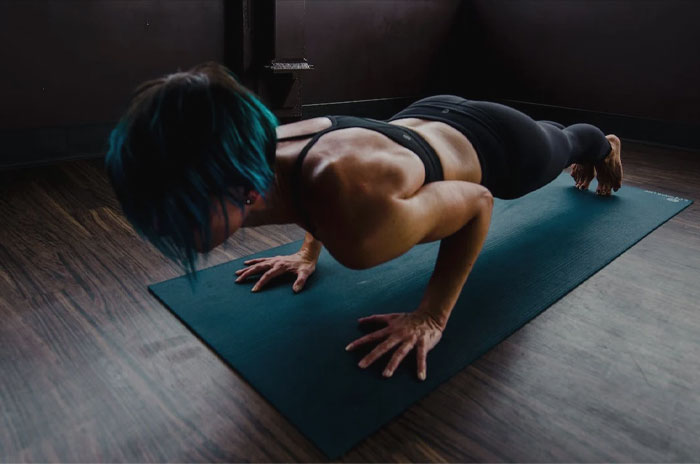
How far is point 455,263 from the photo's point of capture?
3.37 ft

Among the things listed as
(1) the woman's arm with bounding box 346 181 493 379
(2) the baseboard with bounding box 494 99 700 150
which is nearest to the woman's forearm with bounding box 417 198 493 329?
(1) the woman's arm with bounding box 346 181 493 379

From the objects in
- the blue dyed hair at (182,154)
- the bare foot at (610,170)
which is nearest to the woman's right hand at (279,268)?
the blue dyed hair at (182,154)

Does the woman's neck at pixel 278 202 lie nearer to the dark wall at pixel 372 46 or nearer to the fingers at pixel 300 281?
the fingers at pixel 300 281

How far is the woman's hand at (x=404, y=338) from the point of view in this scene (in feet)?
3.15

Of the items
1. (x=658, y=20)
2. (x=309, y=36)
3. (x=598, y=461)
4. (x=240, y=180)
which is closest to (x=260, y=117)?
(x=240, y=180)

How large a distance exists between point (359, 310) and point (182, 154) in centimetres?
62

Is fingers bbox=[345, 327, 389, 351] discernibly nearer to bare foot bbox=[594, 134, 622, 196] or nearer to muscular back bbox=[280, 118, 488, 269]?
muscular back bbox=[280, 118, 488, 269]

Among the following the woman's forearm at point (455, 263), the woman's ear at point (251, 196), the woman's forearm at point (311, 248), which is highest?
the woman's ear at point (251, 196)

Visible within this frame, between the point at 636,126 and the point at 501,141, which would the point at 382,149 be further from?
the point at 636,126

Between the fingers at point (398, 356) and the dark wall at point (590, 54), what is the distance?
2970mm

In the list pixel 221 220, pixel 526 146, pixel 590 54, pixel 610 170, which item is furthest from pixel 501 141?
pixel 590 54

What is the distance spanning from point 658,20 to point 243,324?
3.22m

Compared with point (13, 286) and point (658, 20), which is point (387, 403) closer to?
point (13, 286)

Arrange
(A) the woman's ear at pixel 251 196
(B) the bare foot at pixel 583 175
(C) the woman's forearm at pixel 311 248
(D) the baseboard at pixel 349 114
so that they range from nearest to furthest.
→ (A) the woman's ear at pixel 251 196
(C) the woman's forearm at pixel 311 248
(B) the bare foot at pixel 583 175
(D) the baseboard at pixel 349 114
